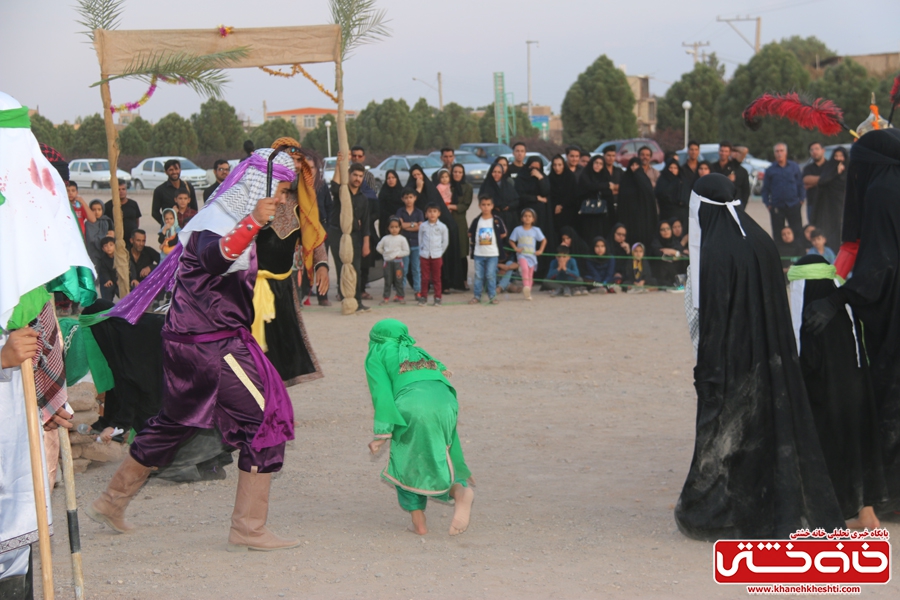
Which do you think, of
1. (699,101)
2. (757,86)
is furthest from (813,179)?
(699,101)

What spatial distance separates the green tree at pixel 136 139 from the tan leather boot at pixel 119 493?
122 ft

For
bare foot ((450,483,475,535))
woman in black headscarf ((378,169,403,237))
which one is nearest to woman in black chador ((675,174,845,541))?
bare foot ((450,483,475,535))

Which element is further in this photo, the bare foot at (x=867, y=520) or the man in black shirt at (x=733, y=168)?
the man in black shirt at (x=733, y=168)

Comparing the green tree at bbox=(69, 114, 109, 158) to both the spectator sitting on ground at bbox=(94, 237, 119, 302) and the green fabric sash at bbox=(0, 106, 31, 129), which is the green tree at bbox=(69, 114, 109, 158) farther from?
the green fabric sash at bbox=(0, 106, 31, 129)

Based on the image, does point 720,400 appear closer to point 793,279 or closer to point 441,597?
point 793,279

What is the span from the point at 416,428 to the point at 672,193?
Answer: 9.73 m

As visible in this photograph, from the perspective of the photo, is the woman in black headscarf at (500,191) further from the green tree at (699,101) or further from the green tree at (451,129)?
the green tree at (451,129)

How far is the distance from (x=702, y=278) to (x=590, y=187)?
358 inches

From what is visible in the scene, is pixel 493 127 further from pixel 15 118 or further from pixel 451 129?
pixel 15 118

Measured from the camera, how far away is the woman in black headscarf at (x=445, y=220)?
13.1m

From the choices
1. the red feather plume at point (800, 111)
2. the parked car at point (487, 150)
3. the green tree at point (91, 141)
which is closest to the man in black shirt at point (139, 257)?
the red feather plume at point (800, 111)

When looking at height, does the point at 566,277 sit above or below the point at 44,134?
below

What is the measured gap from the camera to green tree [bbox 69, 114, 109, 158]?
122 ft

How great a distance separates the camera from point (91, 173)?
32.2 metres
